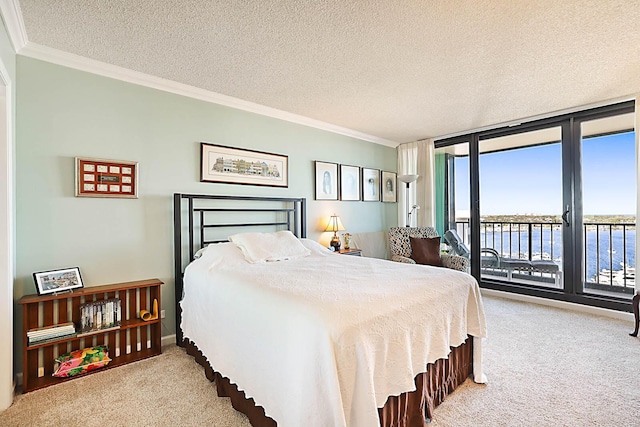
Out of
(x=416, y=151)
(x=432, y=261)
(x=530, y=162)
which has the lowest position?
(x=432, y=261)

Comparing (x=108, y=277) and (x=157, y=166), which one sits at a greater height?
(x=157, y=166)

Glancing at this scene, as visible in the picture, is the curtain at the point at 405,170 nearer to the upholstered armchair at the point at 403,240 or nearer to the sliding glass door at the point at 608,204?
the upholstered armchair at the point at 403,240

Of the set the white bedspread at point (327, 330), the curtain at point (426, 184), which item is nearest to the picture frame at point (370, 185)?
the curtain at point (426, 184)

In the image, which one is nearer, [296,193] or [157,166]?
[157,166]

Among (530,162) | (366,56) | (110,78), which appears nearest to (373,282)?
(366,56)

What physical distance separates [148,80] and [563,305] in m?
5.37

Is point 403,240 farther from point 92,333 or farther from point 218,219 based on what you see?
point 92,333

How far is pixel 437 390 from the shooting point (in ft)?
6.01

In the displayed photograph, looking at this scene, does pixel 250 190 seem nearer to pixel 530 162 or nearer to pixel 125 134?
pixel 125 134

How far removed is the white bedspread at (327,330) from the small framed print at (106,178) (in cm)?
104

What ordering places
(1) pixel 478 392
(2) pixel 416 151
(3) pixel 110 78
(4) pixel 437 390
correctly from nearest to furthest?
(4) pixel 437 390 → (1) pixel 478 392 → (3) pixel 110 78 → (2) pixel 416 151

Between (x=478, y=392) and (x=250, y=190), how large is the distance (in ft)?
9.24

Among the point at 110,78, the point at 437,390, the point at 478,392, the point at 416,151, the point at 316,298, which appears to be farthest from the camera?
the point at 416,151

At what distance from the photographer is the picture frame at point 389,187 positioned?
17.0ft
